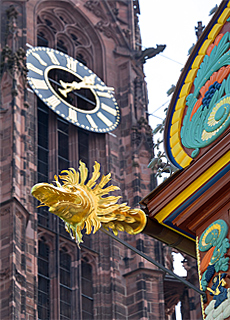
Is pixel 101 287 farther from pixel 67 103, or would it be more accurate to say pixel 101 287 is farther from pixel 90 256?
pixel 67 103

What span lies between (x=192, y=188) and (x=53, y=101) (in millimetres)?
25546

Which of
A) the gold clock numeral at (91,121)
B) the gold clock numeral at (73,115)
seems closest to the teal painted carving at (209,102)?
the gold clock numeral at (73,115)

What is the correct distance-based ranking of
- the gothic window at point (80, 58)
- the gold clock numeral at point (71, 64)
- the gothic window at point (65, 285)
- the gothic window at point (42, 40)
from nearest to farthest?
1. the gothic window at point (65, 285)
2. the gold clock numeral at point (71, 64)
3. the gothic window at point (42, 40)
4. the gothic window at point (80, 58)

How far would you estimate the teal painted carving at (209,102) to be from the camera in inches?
326

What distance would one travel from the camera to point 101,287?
3105cm

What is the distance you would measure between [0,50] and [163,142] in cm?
2498

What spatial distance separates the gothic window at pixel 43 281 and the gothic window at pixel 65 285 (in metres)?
0.45

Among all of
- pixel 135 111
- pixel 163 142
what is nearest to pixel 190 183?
pixel 163 142

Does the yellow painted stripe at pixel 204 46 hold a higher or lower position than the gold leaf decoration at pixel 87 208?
higher

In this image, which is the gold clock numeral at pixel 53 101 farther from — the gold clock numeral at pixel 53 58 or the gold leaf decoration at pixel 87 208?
the gold leaf decoration at pixel 87 208

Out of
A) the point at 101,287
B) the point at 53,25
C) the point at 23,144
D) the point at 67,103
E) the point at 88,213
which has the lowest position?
the point at 88,213

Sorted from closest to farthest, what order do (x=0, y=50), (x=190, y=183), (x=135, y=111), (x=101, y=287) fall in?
(x=190, y=183), (x=101, y=287), (x=0, y=50), (x=135, y=111)

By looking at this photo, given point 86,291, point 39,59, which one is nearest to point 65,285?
point 86,291

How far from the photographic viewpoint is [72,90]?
34594 millimetres
